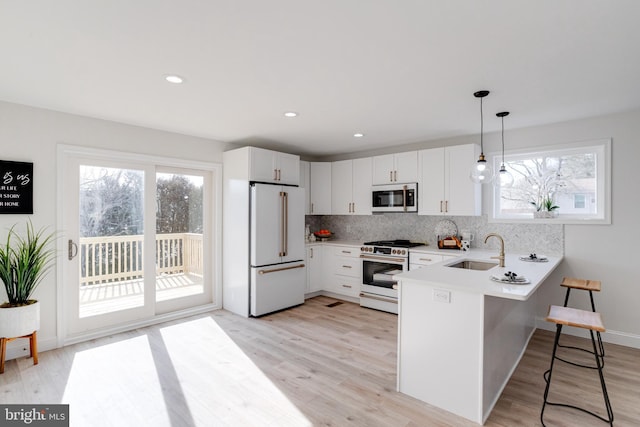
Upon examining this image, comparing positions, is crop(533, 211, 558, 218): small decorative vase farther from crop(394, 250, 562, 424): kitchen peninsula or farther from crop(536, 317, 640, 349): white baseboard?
crop(394, 250, 562, 424): kitchen peninsula

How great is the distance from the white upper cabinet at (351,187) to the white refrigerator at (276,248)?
826 millimetres

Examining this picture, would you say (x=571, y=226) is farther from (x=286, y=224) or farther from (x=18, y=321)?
(x=18, y=321)

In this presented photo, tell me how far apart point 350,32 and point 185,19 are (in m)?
0.91

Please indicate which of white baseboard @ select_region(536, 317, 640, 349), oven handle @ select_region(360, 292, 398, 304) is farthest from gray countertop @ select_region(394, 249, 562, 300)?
oven handle @ select_region(360, 292, 398, 304)

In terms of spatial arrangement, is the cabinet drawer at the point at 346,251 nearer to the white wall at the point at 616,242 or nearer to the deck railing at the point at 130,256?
the deck railing at the point at 130,256

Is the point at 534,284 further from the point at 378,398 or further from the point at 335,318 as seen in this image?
the point at 335,318

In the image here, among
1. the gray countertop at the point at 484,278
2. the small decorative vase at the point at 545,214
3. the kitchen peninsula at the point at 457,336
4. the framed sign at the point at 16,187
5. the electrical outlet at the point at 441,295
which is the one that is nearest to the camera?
the gray countertop at the point at 484,278

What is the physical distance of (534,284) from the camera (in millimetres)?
2248

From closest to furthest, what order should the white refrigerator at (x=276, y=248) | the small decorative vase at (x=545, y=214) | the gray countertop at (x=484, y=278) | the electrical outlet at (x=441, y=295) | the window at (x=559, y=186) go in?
the gray countertop at (x=484, y=278) → the electrical outlet at (x=441, y=295) → the window at (x=559, y=186) → the small decorative vase at (x=545, y=214) → the white refrigerator at (x=276, y=248)

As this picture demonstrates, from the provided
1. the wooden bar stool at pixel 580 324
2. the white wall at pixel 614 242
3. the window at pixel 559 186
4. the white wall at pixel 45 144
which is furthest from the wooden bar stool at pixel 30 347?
the white wall at pixel 614 242

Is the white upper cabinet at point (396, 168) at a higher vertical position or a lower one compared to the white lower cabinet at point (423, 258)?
higher

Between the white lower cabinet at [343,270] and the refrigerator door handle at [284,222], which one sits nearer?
the refrigerator door handle at [284,222]

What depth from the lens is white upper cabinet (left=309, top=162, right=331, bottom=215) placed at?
556 cm

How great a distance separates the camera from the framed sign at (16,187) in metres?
2.99
